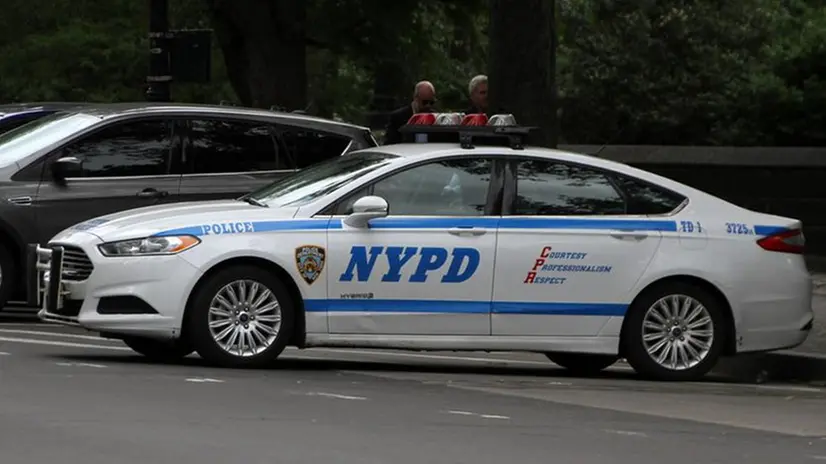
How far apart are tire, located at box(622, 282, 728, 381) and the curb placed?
0.80 metres

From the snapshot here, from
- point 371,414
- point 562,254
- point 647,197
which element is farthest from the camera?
point 647,197

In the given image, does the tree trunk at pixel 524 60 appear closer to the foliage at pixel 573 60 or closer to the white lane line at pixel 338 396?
the foliage at pixel 573 60

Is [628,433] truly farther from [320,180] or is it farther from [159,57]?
[159,57]

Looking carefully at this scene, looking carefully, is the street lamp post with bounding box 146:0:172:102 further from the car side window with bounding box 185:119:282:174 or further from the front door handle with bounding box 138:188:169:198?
the front door handle with bounding box 138:188:169:198

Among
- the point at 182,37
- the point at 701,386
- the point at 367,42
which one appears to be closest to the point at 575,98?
the point at 367,42

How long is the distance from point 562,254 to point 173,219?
2.51 meters

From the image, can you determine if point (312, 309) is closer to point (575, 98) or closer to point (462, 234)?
point (462, 234)

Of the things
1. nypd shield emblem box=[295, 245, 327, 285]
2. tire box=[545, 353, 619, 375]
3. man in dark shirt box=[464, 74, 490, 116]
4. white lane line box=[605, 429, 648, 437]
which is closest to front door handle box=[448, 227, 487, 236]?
nypd shield emblem box=[295, 245, 327, 285]

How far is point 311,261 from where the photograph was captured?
39.5ft

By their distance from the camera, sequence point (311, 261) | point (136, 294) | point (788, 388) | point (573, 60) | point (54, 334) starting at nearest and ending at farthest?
1. point (136, 294)
2. point (311, 261)
3. point (788, 388)
4. point (54, 334)
5. point (573, 60)

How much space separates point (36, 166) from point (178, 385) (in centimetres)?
498

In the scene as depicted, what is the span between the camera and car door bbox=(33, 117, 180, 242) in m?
15.2

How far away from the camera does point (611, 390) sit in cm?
1201

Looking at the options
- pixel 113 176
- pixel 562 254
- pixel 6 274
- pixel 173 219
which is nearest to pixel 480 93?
pixel 113 176
